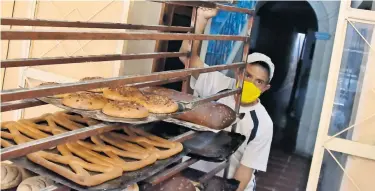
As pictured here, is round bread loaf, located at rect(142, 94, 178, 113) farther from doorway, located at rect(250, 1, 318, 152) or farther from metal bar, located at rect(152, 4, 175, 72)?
doorway, located at rect(250, 1, 318, 152)

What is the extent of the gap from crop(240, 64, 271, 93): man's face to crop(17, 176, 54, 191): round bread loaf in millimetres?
1545

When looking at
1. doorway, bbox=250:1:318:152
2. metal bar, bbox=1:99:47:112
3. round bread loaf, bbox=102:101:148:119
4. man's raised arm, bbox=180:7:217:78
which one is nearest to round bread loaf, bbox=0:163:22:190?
metal bar, bbox=1:99:47:112

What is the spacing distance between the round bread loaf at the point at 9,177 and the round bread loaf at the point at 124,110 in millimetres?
319

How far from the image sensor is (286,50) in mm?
11406

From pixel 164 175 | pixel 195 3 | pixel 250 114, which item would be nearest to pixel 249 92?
pixel 250 114

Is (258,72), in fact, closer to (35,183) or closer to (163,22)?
(163,22)

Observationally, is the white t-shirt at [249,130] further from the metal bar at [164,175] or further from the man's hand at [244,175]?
the metal bar at [164,175]

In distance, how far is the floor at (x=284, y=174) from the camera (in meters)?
5.18

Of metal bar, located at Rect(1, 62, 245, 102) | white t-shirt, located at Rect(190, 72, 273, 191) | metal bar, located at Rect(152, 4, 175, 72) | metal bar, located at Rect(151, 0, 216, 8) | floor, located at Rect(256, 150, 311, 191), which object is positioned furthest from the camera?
floor, located at Rect(256, 150, 311, 191)

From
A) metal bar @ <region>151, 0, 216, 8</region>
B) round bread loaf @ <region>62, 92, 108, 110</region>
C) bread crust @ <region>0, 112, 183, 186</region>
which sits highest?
metal bar @ <region>151, 0, 216, 8</region>

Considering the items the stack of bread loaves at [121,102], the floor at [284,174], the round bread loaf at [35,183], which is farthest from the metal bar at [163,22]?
the floor at [284,174]

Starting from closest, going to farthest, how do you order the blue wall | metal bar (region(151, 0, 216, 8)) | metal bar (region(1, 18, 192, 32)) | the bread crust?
the bread crust → metal bar (region(1, 18, 192, 32)) → metal bar (region(151, 0, 216, 8)) → the blue wall

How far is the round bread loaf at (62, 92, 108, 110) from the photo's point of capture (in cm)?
137

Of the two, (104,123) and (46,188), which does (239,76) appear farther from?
(46,188)
